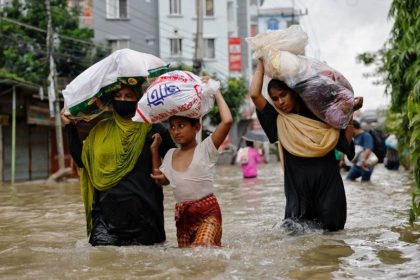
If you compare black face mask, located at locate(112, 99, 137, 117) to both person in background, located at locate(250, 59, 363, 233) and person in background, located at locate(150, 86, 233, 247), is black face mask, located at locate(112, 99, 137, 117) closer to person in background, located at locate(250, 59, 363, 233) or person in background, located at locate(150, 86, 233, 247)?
person in background, located at locate(150, 86, 233, 247)

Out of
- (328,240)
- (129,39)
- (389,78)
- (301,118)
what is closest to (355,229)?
(328,240)

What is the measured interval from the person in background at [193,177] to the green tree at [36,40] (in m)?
20.7

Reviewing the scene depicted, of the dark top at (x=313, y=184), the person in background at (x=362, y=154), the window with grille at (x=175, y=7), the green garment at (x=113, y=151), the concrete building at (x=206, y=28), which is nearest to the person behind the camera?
the green garment at (x=113, y=151)

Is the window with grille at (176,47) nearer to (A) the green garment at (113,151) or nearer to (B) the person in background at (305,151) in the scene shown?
(B) the person in background at (305,151)

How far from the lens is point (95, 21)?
3766 cm

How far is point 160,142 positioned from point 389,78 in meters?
4.36

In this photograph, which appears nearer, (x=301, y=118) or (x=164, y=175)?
(x=164, y=175)

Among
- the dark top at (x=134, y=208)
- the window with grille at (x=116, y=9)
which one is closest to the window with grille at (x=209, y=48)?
the window with grille at (x=116, y=9)

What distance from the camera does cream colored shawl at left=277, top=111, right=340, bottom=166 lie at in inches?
204

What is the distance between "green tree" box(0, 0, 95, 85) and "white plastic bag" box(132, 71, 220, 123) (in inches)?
817

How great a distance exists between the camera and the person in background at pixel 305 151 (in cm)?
521

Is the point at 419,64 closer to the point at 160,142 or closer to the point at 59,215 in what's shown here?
the point at 160,142

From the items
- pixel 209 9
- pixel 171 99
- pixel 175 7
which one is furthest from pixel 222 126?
pixel 209 9

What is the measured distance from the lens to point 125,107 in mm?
4684
